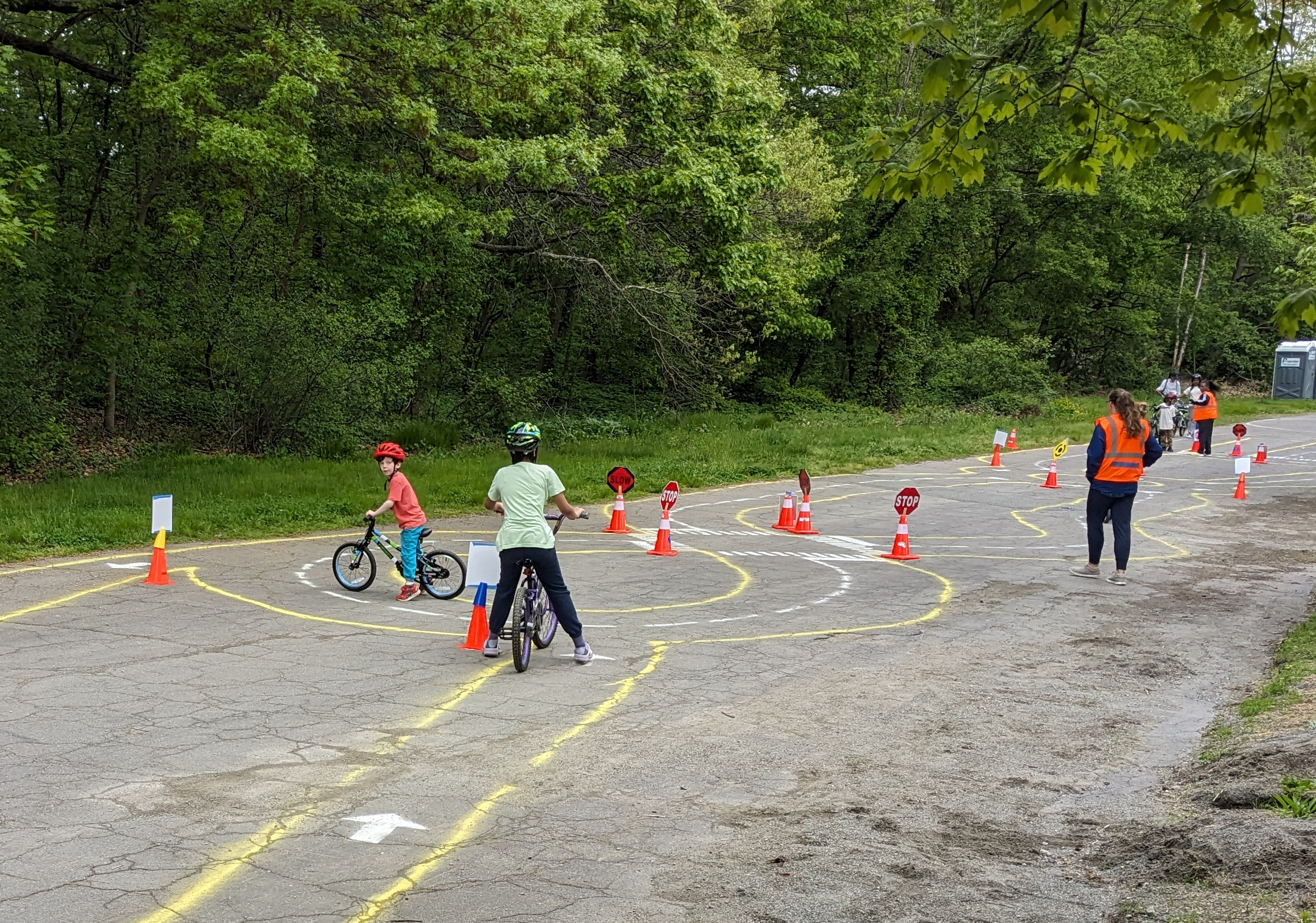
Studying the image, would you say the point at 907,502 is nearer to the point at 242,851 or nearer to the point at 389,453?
the point at 389,453

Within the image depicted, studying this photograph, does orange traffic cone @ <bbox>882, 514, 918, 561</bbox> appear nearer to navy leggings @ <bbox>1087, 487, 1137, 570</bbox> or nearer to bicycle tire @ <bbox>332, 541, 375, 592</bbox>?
navy leggings @ <bbox>1087, 487, 1137, 570</bbox>

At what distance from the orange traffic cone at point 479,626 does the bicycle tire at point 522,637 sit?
66 cm

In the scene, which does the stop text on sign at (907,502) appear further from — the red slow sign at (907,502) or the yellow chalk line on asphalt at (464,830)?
the yellow chalk line on asphalt at (464,830)

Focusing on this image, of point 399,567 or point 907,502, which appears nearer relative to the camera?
point 399,567

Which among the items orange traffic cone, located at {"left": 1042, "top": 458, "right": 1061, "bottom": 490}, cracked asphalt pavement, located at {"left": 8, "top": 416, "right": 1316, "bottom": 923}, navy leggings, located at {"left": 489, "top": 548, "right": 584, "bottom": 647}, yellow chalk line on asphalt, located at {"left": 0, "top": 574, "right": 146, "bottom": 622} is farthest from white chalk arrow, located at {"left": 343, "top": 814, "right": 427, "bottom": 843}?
orange traffic cone, located at {"left": 1042, "top": 458, "right": 1061, "bottom": 490}

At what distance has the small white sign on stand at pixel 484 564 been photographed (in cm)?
1005

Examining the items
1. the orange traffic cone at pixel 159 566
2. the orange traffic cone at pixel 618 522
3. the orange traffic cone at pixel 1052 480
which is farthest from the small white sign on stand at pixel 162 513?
the orange traffic cone at pixel 1052 480

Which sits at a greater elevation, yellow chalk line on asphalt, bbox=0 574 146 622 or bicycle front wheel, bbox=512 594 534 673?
bicycle front wheel, bbox=512 594 534 673

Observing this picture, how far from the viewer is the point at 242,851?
579 centimetres

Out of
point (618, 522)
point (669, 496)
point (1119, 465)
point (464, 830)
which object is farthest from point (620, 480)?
point (464, 830)

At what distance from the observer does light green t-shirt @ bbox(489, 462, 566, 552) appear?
380 inches

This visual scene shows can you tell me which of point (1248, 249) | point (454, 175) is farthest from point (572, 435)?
point (1248, 249)

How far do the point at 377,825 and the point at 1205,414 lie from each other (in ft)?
91.8

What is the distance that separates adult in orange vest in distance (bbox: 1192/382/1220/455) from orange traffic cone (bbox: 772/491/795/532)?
630 inches
